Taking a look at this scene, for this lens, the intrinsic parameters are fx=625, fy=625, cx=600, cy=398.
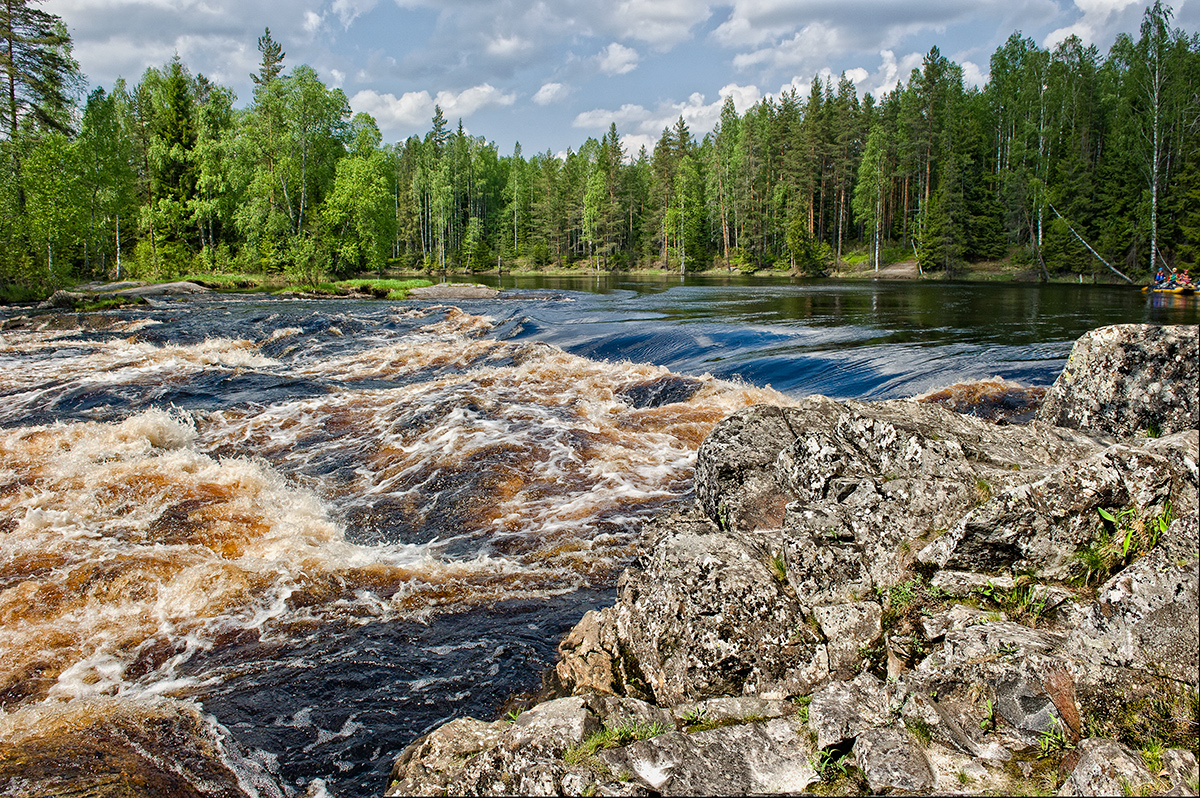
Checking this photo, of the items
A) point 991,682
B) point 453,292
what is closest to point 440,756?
point 991,682

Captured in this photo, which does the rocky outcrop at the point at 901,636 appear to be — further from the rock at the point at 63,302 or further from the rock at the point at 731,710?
the rock at the point at 63,302

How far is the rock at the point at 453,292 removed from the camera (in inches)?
1561

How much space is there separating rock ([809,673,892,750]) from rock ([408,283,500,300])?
124 feet

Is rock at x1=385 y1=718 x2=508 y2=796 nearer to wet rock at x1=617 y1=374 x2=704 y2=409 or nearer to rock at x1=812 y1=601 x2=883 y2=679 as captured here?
rock at x1=812 y1=601 x2=883 y2=679

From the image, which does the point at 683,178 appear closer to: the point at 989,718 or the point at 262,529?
the point at 262,529

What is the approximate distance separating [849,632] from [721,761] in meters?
1.11

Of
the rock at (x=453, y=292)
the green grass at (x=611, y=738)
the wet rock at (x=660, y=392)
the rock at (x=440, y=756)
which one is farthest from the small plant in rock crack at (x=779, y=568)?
the rock at (x=453, y=292)

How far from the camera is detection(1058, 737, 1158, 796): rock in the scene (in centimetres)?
220

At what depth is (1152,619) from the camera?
2604 millimetres

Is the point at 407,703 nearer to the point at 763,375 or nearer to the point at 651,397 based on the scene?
the point at 651,397

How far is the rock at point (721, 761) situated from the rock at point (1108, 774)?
0.95 metres

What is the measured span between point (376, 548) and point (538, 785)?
4.79 m

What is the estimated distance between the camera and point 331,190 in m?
50.1

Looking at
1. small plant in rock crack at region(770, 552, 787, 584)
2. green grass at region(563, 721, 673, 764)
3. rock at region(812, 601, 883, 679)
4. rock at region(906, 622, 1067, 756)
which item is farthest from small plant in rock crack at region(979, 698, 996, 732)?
green grass at region(563, 721, 673, 764)
